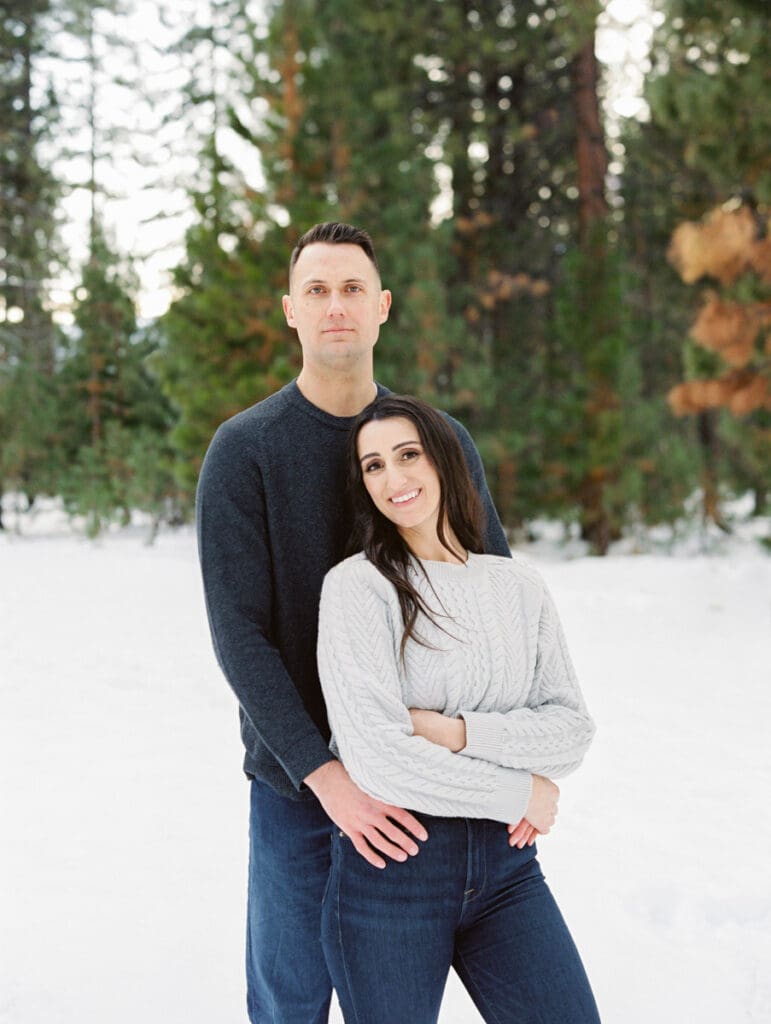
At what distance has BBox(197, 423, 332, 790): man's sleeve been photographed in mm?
1669

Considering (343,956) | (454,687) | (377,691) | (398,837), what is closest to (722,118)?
(454,687)

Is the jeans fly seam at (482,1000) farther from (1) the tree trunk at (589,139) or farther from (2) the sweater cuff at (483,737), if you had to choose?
(1) the tree trunk at (589,139)

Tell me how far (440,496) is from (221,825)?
273 centimetres

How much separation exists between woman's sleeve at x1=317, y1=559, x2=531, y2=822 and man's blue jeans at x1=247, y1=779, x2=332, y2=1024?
0.40 m

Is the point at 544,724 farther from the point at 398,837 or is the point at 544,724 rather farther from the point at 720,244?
the point at 720,244

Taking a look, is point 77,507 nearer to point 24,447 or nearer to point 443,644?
point 24,447

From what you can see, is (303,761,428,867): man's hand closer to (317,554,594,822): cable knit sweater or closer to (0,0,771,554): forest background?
(317,554,594,822): cable knit sweater

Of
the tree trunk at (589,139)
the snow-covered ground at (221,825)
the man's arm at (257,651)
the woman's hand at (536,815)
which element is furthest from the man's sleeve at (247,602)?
the tree trunk at (589,139)

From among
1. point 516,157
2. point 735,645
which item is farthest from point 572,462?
point 516,157

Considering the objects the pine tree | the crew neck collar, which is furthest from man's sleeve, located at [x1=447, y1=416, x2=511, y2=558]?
the pine tree

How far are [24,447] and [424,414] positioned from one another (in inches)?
536

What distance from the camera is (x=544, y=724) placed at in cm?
165

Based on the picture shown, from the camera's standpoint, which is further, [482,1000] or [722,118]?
[722,118]

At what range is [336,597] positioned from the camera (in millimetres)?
1645
